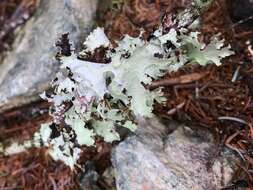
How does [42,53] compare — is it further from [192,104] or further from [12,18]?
[192,104]

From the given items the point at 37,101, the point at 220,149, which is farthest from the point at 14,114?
the point at 220,149

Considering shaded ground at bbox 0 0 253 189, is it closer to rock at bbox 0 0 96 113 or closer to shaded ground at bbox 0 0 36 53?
rock at bbox 0 0 96 113

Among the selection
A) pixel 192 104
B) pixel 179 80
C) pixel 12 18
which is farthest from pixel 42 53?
pixel 192 104

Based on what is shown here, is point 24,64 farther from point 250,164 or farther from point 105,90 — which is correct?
point 250,164

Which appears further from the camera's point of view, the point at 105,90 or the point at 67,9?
the point at 67,9

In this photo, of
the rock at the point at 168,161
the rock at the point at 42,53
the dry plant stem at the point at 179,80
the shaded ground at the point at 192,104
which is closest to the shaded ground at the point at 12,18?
the rock at the point at 42,53

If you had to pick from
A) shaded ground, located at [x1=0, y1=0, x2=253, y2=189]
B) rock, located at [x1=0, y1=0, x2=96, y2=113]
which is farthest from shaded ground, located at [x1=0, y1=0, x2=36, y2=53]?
shaded ground, located at [x1=0, y1=0, x2=253, y2=189]

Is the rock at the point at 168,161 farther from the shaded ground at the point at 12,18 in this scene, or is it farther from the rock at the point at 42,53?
the shaded ground at the point at 12,18
